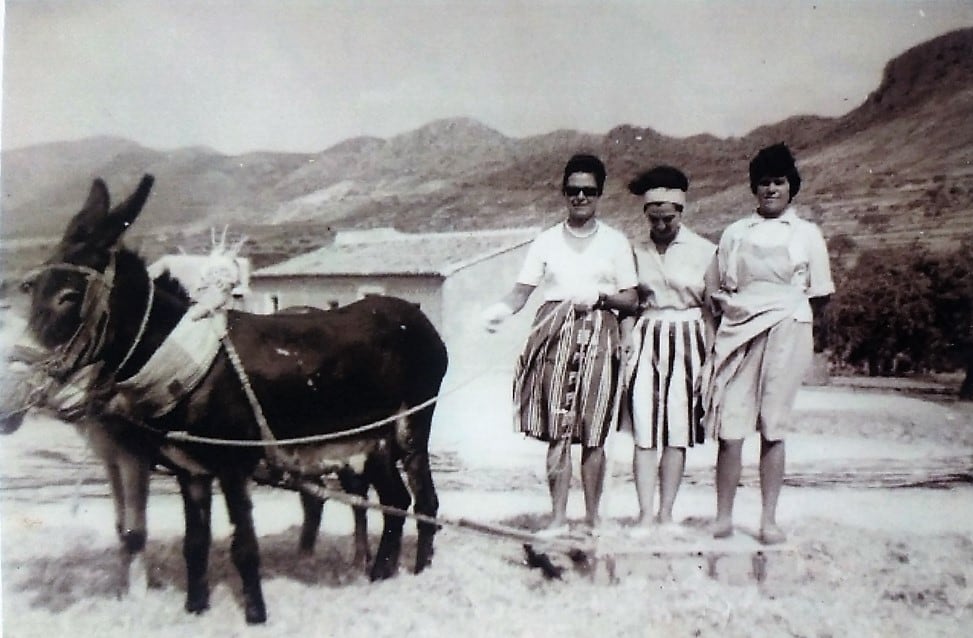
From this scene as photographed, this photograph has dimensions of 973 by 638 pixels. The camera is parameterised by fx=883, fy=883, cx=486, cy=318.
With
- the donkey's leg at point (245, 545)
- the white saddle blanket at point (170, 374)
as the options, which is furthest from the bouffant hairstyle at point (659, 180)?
the donkey's leg at point (245, 545)

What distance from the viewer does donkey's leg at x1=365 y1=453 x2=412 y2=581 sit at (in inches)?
114

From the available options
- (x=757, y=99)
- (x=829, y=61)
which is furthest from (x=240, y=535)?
(x=829, y=61)

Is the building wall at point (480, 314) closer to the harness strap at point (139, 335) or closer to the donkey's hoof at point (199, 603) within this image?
the harness strap at point (139, 335)

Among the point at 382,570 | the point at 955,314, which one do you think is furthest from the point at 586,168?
the point at 382,570

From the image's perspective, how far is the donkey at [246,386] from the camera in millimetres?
2762

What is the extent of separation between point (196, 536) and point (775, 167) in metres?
2.26

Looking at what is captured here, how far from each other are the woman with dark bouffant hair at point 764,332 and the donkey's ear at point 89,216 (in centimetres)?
203

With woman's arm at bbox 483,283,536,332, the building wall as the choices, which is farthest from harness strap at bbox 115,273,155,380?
woman's arm at bbox 483,283,536,332

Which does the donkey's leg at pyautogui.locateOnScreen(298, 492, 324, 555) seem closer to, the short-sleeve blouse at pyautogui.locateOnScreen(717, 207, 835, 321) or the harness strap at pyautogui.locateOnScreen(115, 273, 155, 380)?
the harness strap at pyautogui.locateOnScreen(115, 273, 155, 380)

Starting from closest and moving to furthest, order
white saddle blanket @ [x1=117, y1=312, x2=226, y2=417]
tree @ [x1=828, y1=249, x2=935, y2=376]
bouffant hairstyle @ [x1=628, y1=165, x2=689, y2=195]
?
1. white saddle blanket @ [x1=117, y1=312, x2=226, y2=417]
2. bouffant hairstyle @ [x1=628, y1=165, x2=689, y2=195]
3. tree @ [x1=828, y1=249, x2=935, y2=376]

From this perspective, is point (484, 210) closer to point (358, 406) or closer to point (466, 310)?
point (466, 310)

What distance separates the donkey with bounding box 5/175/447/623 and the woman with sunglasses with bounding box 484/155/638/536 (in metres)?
0.32

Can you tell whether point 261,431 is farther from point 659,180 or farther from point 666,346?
point 659,180

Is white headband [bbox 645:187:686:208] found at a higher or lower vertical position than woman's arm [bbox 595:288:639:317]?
higher
